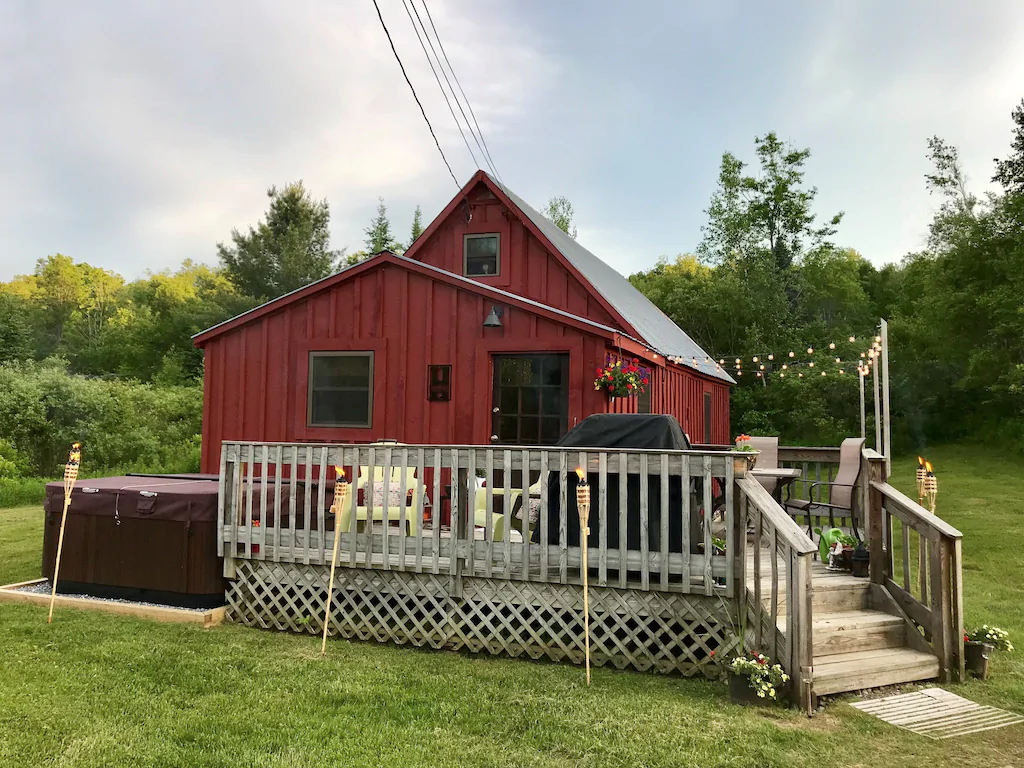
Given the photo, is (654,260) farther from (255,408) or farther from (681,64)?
(255,408)

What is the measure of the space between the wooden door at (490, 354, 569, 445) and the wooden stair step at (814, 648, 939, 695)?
4342mm

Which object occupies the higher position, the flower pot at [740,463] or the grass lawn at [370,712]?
the flower pot at [740,463]

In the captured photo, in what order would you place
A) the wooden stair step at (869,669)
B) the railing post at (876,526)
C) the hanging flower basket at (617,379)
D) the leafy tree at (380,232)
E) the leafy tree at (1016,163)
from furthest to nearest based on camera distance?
the leafy tree at (380,232)
the leafy tree at (1016,163)
the hanging flower basket at (617,379)
the railing post at (876,526)
the wooden stair step at (869,669)

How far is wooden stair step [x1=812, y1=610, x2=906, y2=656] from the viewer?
15.4 ft

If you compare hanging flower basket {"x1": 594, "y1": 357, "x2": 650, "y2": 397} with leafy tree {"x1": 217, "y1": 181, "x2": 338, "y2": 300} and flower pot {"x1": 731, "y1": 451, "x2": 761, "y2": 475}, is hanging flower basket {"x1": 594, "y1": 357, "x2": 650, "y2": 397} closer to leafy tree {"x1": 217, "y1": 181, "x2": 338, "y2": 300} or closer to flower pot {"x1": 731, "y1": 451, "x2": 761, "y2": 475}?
flower pot {"x1": 731, "y1": 451, "x2": 761, "y2": 475}

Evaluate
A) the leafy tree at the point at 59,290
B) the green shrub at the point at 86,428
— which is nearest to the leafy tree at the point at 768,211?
the green shrub at the point at 86,428

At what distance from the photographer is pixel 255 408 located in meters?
9.55

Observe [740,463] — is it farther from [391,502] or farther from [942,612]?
[391,502]

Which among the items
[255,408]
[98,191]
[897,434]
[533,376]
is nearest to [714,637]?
[533,376]

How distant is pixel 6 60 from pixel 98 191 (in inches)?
813

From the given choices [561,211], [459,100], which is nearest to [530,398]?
[459,100]

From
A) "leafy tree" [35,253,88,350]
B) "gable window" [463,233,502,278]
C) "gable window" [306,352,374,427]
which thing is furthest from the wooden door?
"leafy tree" [35,253,88,350]

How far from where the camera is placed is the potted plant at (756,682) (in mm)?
4047

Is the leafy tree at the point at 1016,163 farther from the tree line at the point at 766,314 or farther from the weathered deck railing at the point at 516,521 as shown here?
the weathered deck railing at the point at 516,521
